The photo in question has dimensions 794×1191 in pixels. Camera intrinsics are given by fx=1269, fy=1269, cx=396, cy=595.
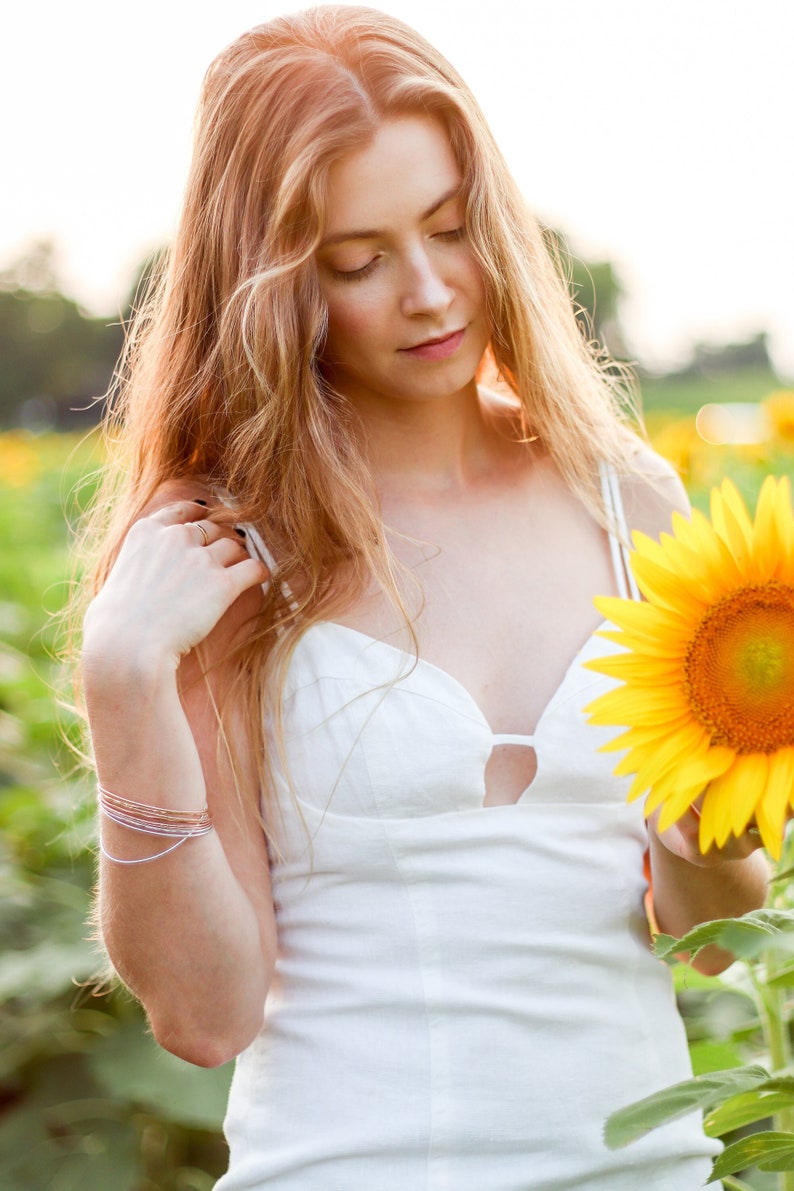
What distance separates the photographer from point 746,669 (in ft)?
3.26

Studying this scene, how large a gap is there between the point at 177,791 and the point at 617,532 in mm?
720

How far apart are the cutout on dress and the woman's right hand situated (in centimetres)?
37

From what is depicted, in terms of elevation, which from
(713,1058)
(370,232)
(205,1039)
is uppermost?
(370,232)

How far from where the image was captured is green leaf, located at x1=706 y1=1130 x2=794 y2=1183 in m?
1.04

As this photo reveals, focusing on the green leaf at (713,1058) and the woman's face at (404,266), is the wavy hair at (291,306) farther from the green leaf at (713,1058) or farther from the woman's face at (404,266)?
the green leaf at (713,1058)

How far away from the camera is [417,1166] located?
1493 millimetres

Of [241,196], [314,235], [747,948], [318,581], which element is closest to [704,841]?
[747,948]

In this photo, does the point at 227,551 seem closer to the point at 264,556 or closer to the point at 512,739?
the point at 264,556

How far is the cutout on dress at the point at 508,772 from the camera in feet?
5.22

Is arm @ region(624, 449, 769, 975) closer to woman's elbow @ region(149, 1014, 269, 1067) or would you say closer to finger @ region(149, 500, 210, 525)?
woman's elbow @ region(149, 1014, 269, 1067)

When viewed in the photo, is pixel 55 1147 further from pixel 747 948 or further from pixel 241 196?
pixel 747 948

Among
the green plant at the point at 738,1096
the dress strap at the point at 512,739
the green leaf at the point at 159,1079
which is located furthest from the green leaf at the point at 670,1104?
the green leaf at the point at 159,1079

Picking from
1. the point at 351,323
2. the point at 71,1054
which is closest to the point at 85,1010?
the point at 71,1054

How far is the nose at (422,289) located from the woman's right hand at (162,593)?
1.20 ft
